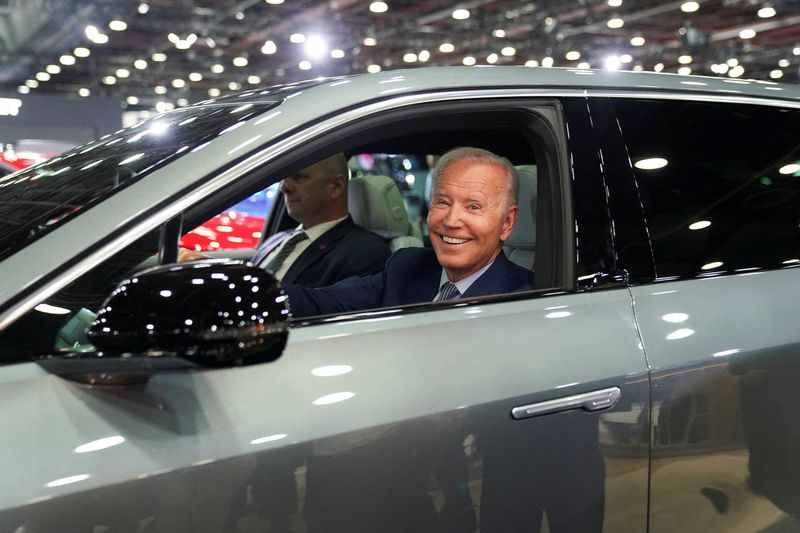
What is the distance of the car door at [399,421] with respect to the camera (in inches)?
50.6

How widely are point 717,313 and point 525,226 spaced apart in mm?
515

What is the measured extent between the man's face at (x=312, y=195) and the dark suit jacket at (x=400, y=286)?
0.56 metres

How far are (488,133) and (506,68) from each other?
0.42 meters

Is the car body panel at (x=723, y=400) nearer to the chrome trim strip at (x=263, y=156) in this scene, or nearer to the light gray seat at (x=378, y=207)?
the chrome trim strip at (x=263, y=156)

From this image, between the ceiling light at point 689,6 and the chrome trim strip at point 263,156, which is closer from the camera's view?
the chrome trim strip at point 263,156

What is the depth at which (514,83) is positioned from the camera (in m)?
1.91

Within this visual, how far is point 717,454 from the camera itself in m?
1.87

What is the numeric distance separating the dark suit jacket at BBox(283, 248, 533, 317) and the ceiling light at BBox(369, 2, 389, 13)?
1683 centimetres

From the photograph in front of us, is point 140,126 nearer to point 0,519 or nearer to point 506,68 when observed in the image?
point 506,68

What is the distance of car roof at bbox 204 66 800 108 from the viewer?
1760mm

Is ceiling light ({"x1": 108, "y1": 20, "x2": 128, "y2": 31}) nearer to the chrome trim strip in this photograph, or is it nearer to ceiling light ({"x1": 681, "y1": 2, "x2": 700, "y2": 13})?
ceiling light ({"x1": 681, "y1": 2, "x2": 700, "y2": 13})

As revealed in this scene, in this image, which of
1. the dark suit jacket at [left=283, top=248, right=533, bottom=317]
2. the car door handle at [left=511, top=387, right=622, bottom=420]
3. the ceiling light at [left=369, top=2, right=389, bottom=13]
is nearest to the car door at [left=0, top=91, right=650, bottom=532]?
the car door handle at [left=511, top=387, right=622, bottom=420]

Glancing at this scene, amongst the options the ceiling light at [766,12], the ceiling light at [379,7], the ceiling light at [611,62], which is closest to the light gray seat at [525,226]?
the ceiling light at [379,7]

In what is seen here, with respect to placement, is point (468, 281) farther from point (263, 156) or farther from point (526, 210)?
point (263, 156)
